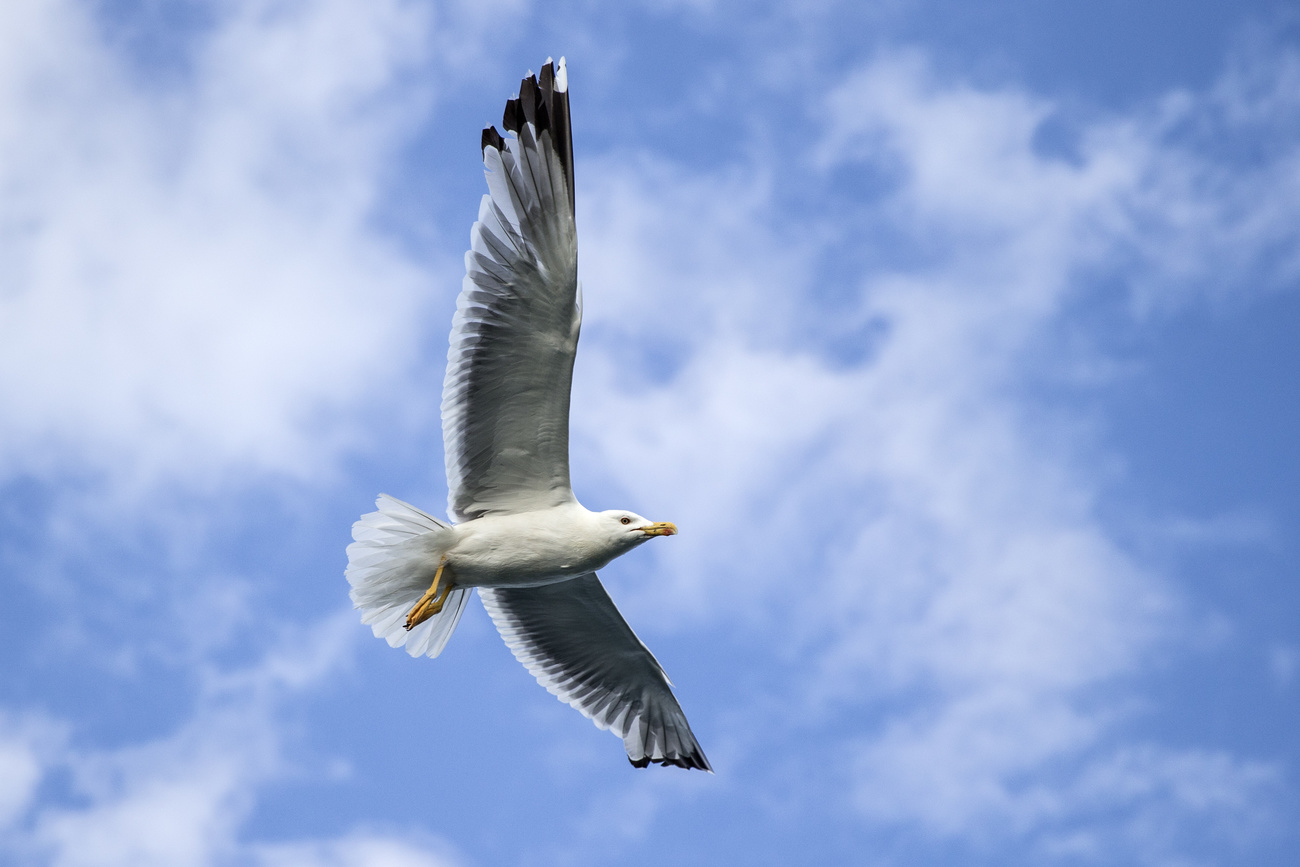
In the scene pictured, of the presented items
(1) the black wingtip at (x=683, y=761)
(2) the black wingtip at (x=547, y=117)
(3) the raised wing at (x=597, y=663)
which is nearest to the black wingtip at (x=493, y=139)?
(2) the black wingtip at (x=547, y=117)

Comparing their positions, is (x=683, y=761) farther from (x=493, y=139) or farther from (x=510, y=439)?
(x=493, y=139)

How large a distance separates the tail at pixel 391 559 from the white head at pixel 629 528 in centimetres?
98

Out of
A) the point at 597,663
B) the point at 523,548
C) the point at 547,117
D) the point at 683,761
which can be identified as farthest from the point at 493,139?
the point at 683,761

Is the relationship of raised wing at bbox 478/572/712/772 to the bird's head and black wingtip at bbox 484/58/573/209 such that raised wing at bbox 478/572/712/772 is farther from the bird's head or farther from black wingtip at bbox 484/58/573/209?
black wingtip at bbox 484/58/573/209

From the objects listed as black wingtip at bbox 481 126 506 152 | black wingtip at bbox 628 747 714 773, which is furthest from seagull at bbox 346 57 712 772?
black wingtip at bbox 628 747 714 773

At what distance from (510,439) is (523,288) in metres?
1.05

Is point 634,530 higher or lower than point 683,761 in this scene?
higher

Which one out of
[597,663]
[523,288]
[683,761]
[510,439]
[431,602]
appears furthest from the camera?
Result: [683,761]

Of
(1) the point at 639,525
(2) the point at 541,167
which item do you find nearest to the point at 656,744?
(1) the point at 639,525

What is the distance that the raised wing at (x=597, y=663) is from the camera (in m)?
9.46

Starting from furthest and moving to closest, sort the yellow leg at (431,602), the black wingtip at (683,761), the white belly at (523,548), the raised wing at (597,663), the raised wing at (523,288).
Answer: the black wingtip at (683,761) → the raised wing at (597,663) → the white belly at (523,548) → the yellow leg at (431,602) → the raised wing at (523,288)

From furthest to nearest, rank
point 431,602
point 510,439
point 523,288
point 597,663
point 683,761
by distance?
1. point 683,761
2. point 597,663
3. point 510,439
4. point 431,602
5. point 523,288

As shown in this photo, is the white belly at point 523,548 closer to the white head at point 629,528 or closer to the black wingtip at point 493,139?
the white head at point 629,528

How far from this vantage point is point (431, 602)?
27.1ft
